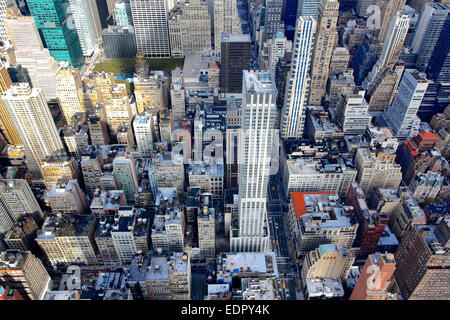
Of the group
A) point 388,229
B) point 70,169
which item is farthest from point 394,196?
point 70,169

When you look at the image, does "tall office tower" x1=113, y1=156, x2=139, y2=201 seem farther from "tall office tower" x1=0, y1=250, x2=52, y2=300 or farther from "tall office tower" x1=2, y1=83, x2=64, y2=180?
"tall office tower" x1=0, y1=250, x2=52, y2=300

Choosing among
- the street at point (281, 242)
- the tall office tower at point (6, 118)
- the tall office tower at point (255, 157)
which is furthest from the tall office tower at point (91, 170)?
the street at point (281, 242)

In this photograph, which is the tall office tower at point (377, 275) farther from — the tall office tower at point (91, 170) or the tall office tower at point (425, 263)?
the tall office tower at point (91, 170)

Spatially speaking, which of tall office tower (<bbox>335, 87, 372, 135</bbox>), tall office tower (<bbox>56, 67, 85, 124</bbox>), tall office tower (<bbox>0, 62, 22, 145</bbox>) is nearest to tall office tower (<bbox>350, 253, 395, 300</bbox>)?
tall office tower (<bbox>335, 87, 372, 135</bbox>)
